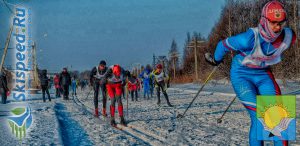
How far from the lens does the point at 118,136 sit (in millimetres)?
8078

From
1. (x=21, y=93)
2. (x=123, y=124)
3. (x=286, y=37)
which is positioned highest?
(x=286, y=37)

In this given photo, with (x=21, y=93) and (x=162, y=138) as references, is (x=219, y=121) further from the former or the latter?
(x=21, y=93)

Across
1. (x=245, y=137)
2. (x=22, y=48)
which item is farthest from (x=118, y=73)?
(x=245, y=137)

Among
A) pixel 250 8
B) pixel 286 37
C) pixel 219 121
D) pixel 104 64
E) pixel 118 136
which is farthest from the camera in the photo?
pixel 250 8

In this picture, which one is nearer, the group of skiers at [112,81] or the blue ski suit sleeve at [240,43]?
the blue ski suit sleeve at [240,43]

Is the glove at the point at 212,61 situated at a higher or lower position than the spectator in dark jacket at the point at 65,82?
higher

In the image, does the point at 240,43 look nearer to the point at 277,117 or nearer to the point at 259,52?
the point at 259,52

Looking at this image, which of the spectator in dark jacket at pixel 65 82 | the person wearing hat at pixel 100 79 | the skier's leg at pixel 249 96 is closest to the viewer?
the skier's leg at pixel 249 96

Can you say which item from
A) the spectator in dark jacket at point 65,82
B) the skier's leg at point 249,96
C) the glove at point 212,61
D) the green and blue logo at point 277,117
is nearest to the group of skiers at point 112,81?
the glove at point 212,61

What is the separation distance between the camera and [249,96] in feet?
14.9

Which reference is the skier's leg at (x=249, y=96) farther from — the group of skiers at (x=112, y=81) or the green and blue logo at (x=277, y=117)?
the group of skiers at (x=112, y=81)

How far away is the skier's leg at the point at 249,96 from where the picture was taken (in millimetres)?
4406

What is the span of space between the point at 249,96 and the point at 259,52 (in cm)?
50

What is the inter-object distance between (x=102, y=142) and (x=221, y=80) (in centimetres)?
4077
